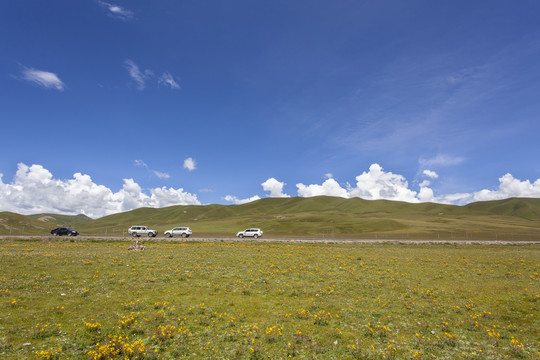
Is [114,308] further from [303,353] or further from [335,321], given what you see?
[335,321]

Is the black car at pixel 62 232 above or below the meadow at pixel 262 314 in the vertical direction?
above

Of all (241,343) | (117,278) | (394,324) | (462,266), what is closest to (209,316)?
(241,343)

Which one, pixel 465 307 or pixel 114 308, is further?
pixel 465 307

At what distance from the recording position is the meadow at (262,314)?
970 centimetres

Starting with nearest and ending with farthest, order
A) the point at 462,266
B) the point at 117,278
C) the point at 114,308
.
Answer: the point at 114,308 → the point at 117,278 → the point at 462,266

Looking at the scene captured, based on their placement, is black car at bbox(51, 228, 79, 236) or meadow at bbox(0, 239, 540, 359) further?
black car at bbox(51, 228, 79, 236)

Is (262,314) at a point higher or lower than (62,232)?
lower

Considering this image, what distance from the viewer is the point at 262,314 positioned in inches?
532

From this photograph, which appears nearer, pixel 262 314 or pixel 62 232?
pixel 262 314

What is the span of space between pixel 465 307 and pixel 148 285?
18979mm

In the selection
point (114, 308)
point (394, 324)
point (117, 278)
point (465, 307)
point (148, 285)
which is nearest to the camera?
point (394, 324)

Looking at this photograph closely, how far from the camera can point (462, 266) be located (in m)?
28.3

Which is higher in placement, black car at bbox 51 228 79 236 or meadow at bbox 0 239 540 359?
black car at bbox 51 228 79 236

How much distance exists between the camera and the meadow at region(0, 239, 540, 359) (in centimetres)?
970
